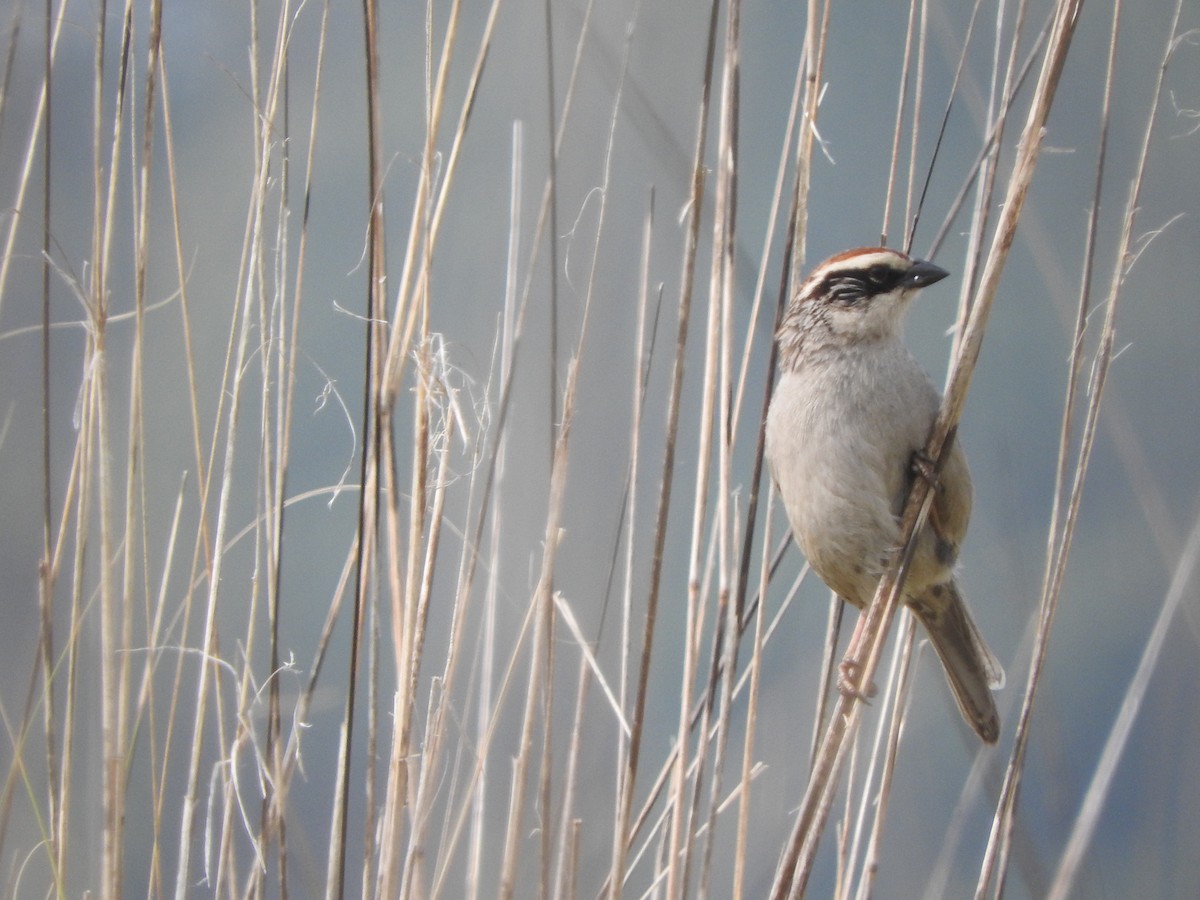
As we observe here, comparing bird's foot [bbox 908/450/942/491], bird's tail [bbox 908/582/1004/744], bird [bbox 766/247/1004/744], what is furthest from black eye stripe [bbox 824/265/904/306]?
bird's tail [bbox 908/582/1004/744]

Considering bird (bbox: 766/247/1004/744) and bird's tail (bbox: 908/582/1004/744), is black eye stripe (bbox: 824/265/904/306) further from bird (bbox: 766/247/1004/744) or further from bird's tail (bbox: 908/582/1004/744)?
bird's tail (bbox: 908/582/1004/744)

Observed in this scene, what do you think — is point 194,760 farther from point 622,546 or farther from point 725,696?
point 622,546

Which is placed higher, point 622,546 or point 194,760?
point 622,546

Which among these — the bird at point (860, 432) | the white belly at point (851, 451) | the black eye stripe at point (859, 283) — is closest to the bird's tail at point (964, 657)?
the bird at point (860, 432)

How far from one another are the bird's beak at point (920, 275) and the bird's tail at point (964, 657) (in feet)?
1.41

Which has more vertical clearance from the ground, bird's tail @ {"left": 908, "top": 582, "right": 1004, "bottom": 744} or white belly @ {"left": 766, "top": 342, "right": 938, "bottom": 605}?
white belly @ {"left": 766, "top": 342, "right": 938, "bottom": 605}

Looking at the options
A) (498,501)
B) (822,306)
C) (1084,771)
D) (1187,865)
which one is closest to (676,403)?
(498,501)

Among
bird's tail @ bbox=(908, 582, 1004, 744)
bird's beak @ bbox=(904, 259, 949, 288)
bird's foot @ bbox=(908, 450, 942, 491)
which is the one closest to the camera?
bird's foot @ bbox=(908, 450, 942, 491)

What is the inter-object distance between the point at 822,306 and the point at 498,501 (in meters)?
0.52

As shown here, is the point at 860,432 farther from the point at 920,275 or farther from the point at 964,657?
the point at 964,657

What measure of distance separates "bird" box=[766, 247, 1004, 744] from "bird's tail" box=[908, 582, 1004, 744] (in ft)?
0.09

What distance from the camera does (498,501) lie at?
1191 mm

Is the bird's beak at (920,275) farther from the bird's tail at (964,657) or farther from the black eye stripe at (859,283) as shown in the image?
the bird's tail at (964,657)

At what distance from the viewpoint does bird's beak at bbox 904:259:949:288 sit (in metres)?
1.21
